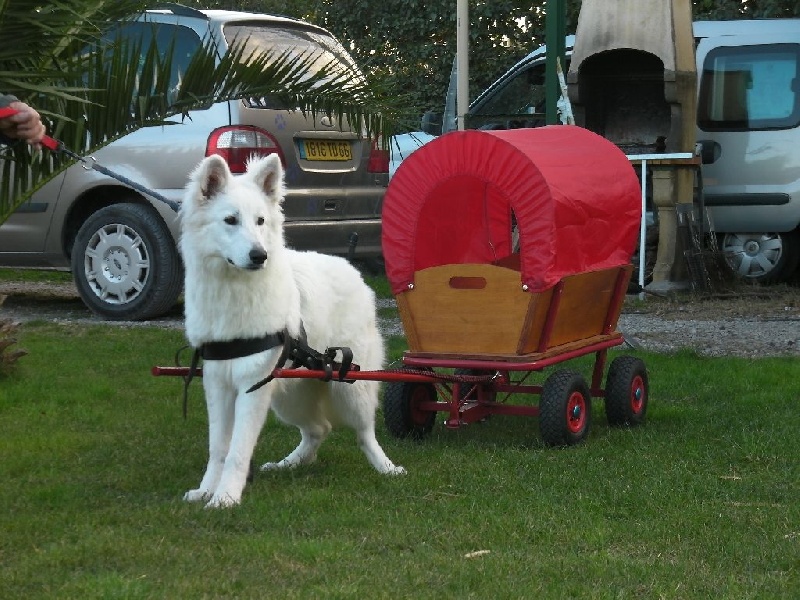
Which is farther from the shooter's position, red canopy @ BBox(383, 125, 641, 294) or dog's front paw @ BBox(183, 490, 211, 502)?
red canopy @ BBox(383, 125, 641, 294)

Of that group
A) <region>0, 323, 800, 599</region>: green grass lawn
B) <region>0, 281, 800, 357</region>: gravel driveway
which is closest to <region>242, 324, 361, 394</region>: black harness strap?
<region>0, 323, 800, 599</region>: green grass lawn

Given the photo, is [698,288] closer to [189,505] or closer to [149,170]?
[149,170]

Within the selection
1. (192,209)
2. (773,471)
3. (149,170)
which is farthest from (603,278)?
(149,170)

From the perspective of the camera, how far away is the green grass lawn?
4566 mm

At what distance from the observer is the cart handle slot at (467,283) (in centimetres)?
687

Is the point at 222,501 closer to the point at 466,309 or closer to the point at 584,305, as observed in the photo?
the point at 466,309

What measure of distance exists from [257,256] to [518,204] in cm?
161

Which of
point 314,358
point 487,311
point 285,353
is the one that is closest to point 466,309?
point 487,311

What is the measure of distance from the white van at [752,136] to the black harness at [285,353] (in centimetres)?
710

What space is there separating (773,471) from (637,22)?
7.75m

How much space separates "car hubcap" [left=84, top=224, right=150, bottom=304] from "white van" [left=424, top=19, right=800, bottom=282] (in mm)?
4006

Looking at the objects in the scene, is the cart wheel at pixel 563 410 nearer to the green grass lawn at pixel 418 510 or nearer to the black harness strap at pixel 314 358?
the green grass lawn at pixel 418 510

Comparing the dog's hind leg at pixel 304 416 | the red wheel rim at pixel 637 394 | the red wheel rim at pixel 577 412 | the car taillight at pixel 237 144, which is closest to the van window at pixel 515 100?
the car taillight at pixel 237 144

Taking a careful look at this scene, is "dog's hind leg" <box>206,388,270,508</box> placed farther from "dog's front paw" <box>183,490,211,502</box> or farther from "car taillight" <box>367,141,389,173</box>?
"car taillight" <box>367,141,389,173</box>
